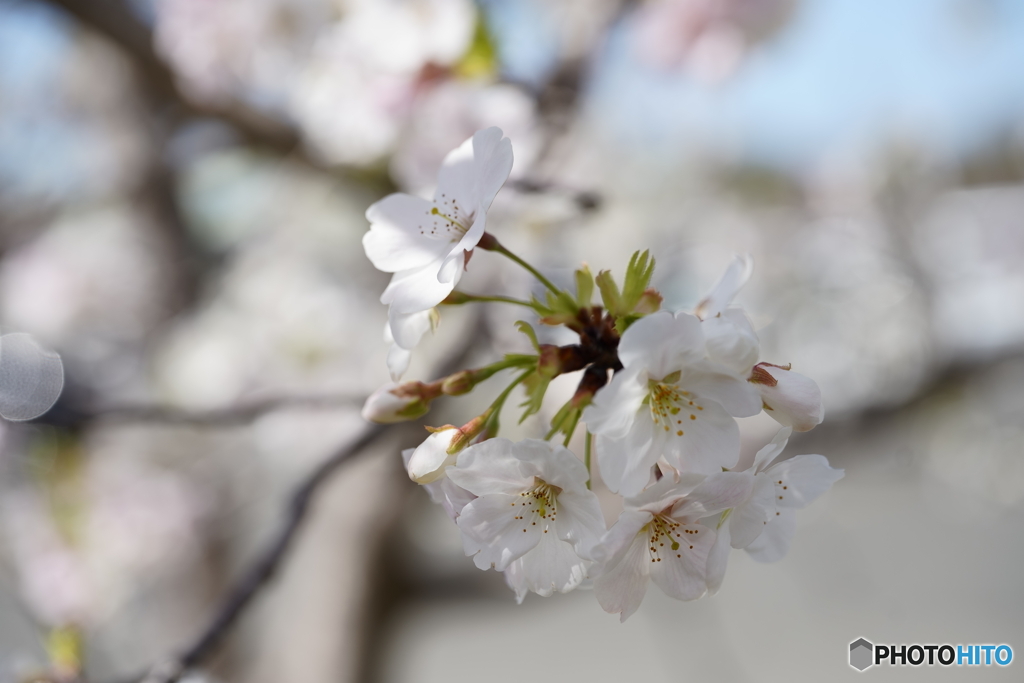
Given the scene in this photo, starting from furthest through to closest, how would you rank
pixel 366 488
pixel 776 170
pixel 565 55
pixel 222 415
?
pixel 776 170 < pixel 366 488 < pixel 565 55 < pixel 222 415

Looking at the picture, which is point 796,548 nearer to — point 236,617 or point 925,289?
point 925,289

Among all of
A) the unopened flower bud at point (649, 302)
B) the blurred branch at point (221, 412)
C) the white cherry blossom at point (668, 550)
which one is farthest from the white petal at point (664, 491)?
the blurred branch at point (221, 412)

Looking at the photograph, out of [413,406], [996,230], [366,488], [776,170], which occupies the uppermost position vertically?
[776,170]

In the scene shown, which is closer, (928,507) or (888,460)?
(888,460)

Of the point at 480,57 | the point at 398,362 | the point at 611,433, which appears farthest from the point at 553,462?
the point at 480,57

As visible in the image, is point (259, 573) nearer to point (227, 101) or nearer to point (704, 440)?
point (704, 440)

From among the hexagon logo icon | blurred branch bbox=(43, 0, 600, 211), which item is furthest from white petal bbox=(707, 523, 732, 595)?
blurred branch bbox=(43, 0, 600, 211)

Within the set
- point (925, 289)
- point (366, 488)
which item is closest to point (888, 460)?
point (925, 289)
